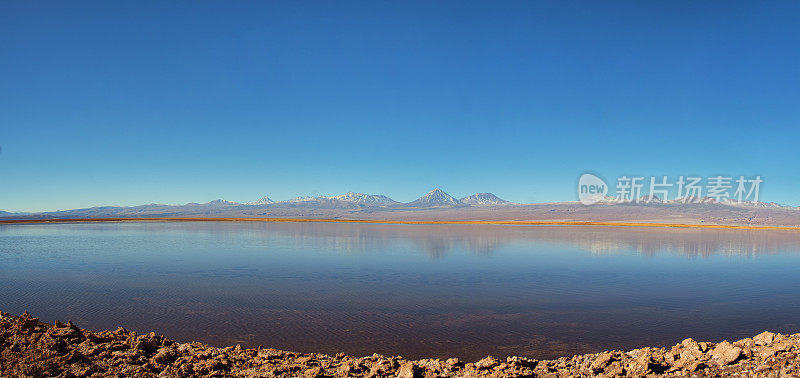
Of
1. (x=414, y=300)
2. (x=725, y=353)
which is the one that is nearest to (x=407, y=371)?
(x=725, y=353)

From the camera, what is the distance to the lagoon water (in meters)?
7.25

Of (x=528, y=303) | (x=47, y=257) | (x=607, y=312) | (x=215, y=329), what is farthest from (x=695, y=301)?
(x=47, y=257)

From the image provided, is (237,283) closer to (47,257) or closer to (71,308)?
(71,308)

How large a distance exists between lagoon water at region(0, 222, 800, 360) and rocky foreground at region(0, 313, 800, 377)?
109 centimetres

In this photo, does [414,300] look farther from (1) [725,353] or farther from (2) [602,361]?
(1) [725,353]

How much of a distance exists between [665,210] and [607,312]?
482ft

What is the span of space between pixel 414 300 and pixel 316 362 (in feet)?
15.8

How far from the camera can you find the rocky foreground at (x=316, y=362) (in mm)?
4840

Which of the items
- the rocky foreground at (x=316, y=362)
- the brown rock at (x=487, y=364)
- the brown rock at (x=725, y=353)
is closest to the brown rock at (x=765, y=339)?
the rocky foreground at (x=316, y=362)

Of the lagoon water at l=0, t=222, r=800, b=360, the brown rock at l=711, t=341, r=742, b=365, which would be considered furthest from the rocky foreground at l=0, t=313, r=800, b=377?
the lagoon water at l=0, t=222, r=800, b=360

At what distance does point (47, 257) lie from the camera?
1800cm

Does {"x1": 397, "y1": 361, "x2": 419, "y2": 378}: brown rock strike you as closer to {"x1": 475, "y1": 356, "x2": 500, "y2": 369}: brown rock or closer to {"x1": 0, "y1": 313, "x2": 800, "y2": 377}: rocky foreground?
{"x1": 0, "y1": 313, "x2": 800, "y2": 377}: rocky foreground

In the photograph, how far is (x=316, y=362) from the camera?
17.8 ft

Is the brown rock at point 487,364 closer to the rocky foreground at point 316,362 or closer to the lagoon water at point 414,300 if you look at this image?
the rocky foreground at point 316,362
